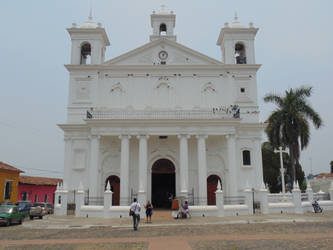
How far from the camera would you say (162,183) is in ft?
92.1

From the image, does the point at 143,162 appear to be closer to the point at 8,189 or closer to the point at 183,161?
the point at 183,161

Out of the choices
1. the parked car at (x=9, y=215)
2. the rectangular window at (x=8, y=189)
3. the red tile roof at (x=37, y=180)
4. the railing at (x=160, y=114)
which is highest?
the railing at (x=160, y=114)

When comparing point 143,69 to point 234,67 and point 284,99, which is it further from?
point 284,99

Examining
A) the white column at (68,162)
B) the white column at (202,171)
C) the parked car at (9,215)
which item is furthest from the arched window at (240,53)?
the parked car at (9,215)

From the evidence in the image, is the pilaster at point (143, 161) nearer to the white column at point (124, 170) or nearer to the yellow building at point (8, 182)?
the white column at point (124, 170)

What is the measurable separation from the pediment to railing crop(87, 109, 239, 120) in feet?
18.7

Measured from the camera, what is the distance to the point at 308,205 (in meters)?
23.2

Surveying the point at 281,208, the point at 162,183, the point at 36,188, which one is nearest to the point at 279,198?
the point at 281,208

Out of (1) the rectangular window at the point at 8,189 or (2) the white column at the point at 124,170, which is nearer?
(2) the white column at the point at 124,170

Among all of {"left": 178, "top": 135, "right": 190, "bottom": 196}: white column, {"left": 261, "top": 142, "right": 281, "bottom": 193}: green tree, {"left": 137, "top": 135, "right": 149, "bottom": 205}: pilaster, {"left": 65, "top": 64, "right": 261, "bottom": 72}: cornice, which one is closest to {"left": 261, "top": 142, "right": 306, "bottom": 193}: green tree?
{"left": 261, "top": 142, "right": 281, "bottom": 193}: green tree

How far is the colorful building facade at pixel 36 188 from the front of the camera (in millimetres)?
40562

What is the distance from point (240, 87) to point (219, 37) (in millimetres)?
6009

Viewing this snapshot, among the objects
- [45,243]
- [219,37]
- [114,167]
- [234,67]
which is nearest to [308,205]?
[234,67]

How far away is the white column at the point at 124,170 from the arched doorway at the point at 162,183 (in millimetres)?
3483
